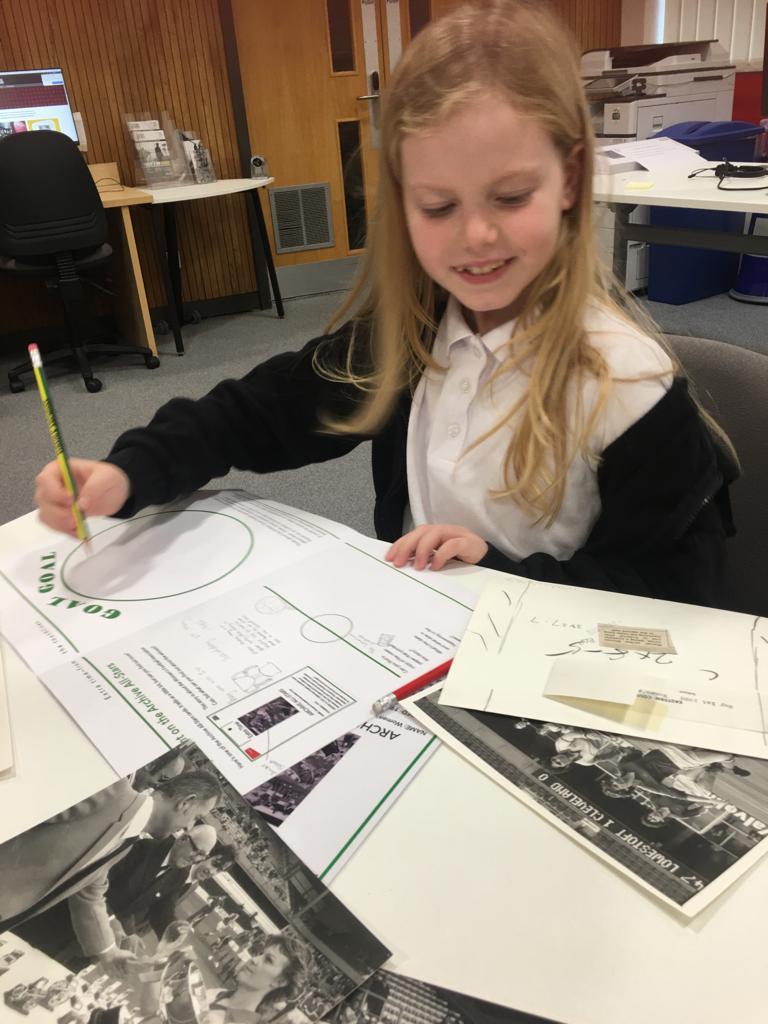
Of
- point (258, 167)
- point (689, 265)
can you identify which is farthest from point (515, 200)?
point (258, 167)

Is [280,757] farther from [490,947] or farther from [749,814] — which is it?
[749,814]

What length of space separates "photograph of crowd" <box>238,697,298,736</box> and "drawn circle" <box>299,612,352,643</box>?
80mm

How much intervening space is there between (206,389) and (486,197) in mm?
2572

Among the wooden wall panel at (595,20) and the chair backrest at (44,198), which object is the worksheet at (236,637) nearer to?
the chair backrest at (44,198)

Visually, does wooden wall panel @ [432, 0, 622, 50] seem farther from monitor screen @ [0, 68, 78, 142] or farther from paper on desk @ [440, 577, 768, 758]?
paper on desk @ [440, 577, 768, 758]

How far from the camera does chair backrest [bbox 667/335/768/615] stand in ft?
2.93

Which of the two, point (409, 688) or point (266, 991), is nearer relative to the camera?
point (266, 991)

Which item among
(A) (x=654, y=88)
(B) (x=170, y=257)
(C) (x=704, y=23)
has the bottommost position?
(B) (x=170, y=257)

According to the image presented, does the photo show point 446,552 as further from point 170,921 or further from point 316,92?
point 316,92

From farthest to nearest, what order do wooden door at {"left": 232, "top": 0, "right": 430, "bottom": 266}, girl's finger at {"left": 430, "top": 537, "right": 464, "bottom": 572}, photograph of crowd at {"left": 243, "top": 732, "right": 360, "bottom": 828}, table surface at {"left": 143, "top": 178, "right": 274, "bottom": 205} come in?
wooden door at {"left": 232, "top": 0, "right": 430, "bottom": 266} → table surface at {"left": 143, "top": 178, "right": 274, "bottom": 205} → girl's finger at {"left": 430, "top": 537, "right": 464, "bottom": 572} → photograph of crowd at {"left": 243, "top": 732, "right": 360, "bottom": 828}

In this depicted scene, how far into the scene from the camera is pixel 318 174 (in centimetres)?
441

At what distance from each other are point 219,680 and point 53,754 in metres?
0.12

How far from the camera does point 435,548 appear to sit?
76 cm

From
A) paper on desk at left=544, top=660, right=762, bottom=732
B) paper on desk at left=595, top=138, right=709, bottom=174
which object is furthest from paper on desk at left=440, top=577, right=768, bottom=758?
paper on desk at left=595, top=138, right=709, bottom=174
